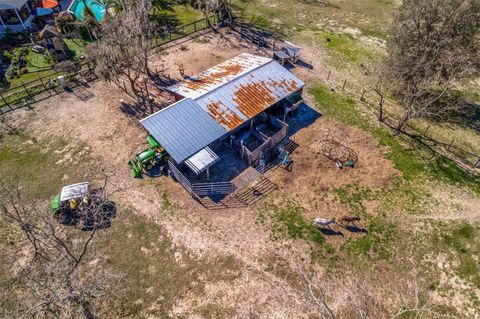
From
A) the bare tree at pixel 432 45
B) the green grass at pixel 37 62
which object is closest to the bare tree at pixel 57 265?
the green grass at pixel 37 62

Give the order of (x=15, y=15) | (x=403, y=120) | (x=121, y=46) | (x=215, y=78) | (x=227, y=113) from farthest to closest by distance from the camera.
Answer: (x=15, y=15) < (x=215, y=78) < (x=403, y=120) < (x=121, y=46) < (x=227, y=113)

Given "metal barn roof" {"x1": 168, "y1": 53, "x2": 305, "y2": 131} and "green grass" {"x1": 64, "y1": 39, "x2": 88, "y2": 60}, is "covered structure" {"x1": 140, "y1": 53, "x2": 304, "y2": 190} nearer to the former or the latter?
"metal barn roof" {"x1": 168, "y1": 53, "x2": 305, "y2": 131}

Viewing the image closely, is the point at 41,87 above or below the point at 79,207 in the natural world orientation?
above

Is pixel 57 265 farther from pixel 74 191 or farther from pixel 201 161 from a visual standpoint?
pixel 201 161

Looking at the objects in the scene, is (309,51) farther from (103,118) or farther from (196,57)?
(103,118)

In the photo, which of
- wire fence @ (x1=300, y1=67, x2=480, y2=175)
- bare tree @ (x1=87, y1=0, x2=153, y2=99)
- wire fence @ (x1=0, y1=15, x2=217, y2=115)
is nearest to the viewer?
wire fence @ (x1=300, y1=67, x2=480, y2=175)

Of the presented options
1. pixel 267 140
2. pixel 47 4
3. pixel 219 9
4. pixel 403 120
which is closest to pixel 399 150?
pixel 403 120

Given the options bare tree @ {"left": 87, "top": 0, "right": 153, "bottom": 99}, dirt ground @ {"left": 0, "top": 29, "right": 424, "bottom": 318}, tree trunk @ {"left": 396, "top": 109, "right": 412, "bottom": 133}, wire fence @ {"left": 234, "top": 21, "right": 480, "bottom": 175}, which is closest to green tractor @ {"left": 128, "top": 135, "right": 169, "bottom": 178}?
dirt ground @ {"left": 0, "top": 29, "right": 424, "bottom": 318}
